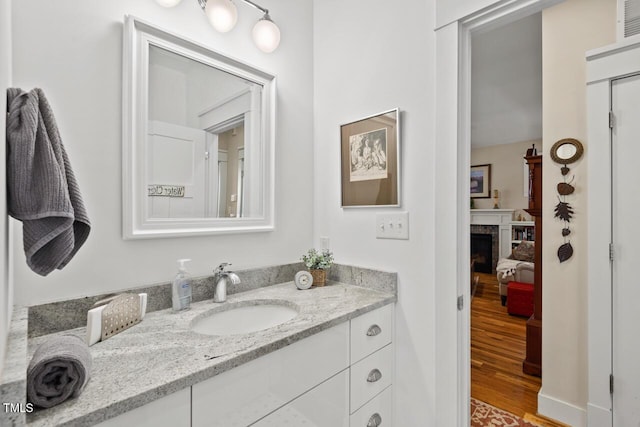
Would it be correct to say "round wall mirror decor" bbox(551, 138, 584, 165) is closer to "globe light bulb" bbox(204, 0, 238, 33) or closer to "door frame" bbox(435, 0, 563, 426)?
"door frame" bbox(435, 0, 563, 426)

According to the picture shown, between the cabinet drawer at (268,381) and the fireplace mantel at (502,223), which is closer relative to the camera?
the cabinet drawer at (268,381)

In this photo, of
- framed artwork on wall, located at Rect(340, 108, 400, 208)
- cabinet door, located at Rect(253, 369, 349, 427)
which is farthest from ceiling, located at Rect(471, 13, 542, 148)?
cabinet door, located at Rect(253, 369, 349, 427)

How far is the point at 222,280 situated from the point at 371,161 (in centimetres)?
87

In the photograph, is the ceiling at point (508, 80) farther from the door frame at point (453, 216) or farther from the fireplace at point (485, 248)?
the fireplace at point (485, 248)

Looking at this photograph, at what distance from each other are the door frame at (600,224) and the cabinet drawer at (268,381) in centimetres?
136

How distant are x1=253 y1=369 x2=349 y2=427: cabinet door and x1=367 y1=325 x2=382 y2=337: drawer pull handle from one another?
179mm

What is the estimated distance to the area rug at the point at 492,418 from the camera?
5.75 ft

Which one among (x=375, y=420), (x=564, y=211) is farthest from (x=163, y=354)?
(x=564, y=211)

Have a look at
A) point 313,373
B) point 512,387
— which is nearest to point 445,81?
point 313,373

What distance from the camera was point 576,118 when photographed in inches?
67.4

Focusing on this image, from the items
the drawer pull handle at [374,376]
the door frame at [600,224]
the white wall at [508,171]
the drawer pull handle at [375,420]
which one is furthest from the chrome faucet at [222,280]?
the white wall at [508,171]

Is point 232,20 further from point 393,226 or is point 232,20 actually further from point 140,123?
point 393,226

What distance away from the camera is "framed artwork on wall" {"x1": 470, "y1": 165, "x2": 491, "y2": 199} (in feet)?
20.3

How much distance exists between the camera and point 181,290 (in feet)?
3.80
